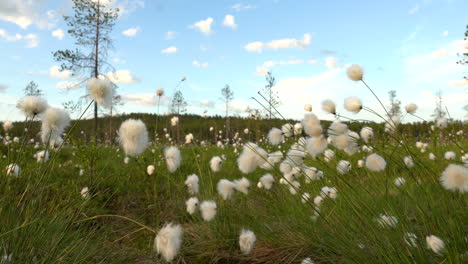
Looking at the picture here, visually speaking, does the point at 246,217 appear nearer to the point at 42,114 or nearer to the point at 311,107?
the point at 311,107

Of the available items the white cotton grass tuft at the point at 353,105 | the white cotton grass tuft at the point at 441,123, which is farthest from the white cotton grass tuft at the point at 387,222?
the white cotton grass tuft at the point at 441,123

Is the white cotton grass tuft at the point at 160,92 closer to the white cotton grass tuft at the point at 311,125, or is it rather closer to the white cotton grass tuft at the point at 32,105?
the white cotton grass tuft at the point at 32,105

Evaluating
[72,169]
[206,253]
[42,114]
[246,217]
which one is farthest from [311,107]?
[72,169]

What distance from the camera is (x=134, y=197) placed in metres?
5.12

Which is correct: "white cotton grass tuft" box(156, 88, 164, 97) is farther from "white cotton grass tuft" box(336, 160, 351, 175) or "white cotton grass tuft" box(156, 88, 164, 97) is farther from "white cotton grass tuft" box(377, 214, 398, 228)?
"white cotton grass tuft" box(377, 214, 398, 228)

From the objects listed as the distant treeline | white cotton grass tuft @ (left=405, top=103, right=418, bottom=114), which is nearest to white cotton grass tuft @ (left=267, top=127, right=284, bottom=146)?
the distant treeline

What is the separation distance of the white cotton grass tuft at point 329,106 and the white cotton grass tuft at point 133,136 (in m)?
1.26

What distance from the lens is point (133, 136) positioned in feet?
7.47

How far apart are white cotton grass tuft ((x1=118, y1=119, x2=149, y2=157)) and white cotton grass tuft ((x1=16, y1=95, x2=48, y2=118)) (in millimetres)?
643

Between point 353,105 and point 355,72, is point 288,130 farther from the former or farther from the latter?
point 355,72

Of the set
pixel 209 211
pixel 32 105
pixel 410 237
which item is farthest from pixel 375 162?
pixel 32 105

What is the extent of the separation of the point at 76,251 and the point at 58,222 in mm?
312

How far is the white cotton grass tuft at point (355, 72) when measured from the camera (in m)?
2.50

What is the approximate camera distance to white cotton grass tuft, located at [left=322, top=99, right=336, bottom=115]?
8.15 ft
